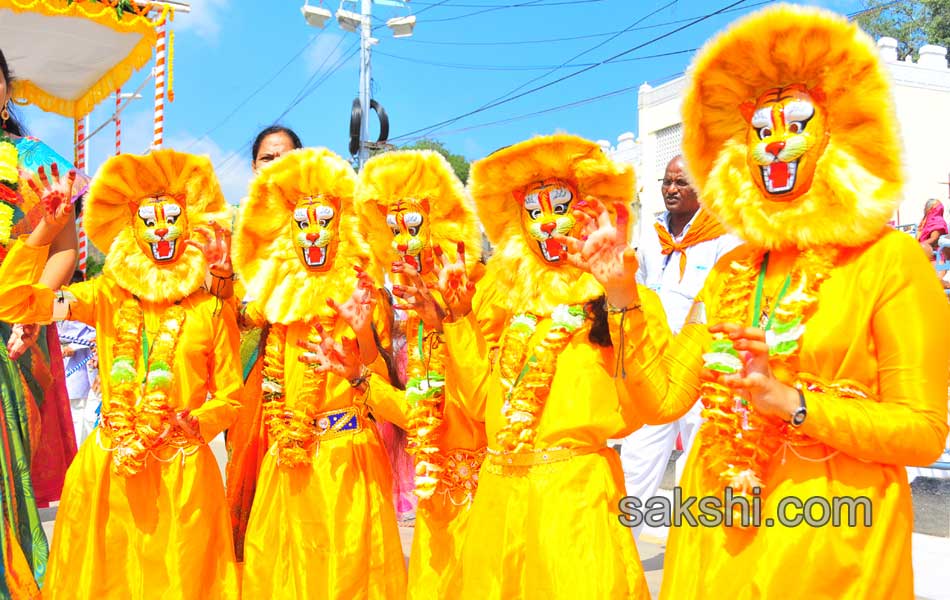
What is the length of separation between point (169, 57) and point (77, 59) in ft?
3.01

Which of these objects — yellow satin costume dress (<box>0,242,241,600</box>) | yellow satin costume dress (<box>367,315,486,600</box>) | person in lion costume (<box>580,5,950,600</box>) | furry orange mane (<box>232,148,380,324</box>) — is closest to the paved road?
yellow satin costume dress (<box>367,315,486,600</box>)

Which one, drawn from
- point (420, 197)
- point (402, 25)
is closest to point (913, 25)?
point (402, 25)

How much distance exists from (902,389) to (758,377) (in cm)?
38

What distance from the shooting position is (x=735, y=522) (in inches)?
92.0

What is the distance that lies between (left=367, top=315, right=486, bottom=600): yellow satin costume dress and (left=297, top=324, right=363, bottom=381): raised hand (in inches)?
5.7

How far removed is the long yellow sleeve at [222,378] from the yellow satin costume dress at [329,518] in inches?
10.0

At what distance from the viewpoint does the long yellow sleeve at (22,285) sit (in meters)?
3.64

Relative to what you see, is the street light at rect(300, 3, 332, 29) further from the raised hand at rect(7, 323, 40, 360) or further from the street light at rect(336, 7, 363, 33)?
the raised hand at rect(7, 323, 40, 360)

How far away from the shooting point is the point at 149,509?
4098 millimetres

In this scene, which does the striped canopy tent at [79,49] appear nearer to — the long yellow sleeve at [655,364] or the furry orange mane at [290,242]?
the furry orange mane at [290,242]

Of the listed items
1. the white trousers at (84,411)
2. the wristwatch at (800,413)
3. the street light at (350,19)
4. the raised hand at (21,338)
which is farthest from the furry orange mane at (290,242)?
the street light at (350,19)

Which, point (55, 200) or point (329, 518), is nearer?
point (55, 200)

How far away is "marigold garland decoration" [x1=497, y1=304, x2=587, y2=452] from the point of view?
3197mm

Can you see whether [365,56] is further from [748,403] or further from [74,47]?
[748,403]
